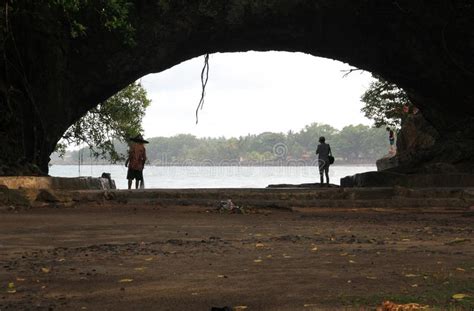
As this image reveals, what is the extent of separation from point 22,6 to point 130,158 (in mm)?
5511

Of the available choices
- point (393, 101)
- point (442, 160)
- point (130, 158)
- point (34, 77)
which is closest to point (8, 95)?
point (34, 77)

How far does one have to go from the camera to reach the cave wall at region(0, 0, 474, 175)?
13.9 meters

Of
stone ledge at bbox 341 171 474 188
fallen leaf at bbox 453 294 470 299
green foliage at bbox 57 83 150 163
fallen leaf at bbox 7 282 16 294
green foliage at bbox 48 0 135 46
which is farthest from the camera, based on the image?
green foliage at bbox 57 83 150 163

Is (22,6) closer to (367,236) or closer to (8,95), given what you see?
(8,95)

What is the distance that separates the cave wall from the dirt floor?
20.1ft

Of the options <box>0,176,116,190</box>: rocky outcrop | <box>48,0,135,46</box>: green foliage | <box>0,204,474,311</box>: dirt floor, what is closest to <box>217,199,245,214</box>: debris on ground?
<box>0,204,474,311</box>: dirt floor

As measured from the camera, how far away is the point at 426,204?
10945mm

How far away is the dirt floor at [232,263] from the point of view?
3488 millimetres

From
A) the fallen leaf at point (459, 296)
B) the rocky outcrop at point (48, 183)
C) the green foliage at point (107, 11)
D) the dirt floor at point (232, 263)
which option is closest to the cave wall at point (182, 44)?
the green foliage at point (107, 11)

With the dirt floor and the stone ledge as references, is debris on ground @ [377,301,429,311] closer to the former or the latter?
the dirt floor

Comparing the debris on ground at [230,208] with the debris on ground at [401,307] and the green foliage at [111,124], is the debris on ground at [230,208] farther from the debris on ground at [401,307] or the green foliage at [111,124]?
the green foliage at [111,124]

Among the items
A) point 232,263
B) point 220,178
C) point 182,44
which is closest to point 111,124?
point 182,44

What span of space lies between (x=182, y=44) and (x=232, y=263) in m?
11.2

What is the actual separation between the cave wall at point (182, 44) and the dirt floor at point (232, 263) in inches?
242
